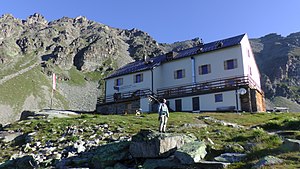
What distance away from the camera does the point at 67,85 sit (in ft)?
482

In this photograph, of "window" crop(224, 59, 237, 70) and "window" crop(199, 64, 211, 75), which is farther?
"window" crop(199, 64, 211, 75)

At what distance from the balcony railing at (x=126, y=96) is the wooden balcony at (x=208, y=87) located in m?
2.26

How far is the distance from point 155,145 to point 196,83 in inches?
1151

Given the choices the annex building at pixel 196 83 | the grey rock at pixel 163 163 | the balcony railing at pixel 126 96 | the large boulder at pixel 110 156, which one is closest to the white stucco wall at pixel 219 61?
the annex building at pixel 196 83

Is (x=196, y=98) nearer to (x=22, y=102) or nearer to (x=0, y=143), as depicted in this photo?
(x=0, y=143)

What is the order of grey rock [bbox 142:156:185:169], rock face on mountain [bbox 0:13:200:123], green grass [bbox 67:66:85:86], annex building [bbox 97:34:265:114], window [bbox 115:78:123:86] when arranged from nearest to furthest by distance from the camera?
grey rock [bbox 142:156:185:169]
annex building [bbox 97:34:265:114]
window [bbox 115:78:123:86]
rock face on mountain [bbox 0:13:200:123]
green grass [bbox 67:66:85:86]

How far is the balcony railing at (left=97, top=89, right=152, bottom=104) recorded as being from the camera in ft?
143

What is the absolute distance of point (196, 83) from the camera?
40719 mm

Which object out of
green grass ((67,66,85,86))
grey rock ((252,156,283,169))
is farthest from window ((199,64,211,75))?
green grass ((67,66,85,86))

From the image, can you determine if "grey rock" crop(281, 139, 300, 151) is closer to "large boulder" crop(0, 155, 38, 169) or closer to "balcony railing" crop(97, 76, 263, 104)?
"large boulder" crop(0, 155, 38, 169)

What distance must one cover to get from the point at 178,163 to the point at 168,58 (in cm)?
3487

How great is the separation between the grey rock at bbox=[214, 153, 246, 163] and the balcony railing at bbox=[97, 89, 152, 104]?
3123cm

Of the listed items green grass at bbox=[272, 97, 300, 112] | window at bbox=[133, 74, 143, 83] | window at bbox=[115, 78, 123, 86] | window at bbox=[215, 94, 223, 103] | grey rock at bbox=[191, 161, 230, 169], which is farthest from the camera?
green grass at bbox=[272, 97, 300, 112]

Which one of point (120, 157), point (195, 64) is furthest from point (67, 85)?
point (120, 157)
